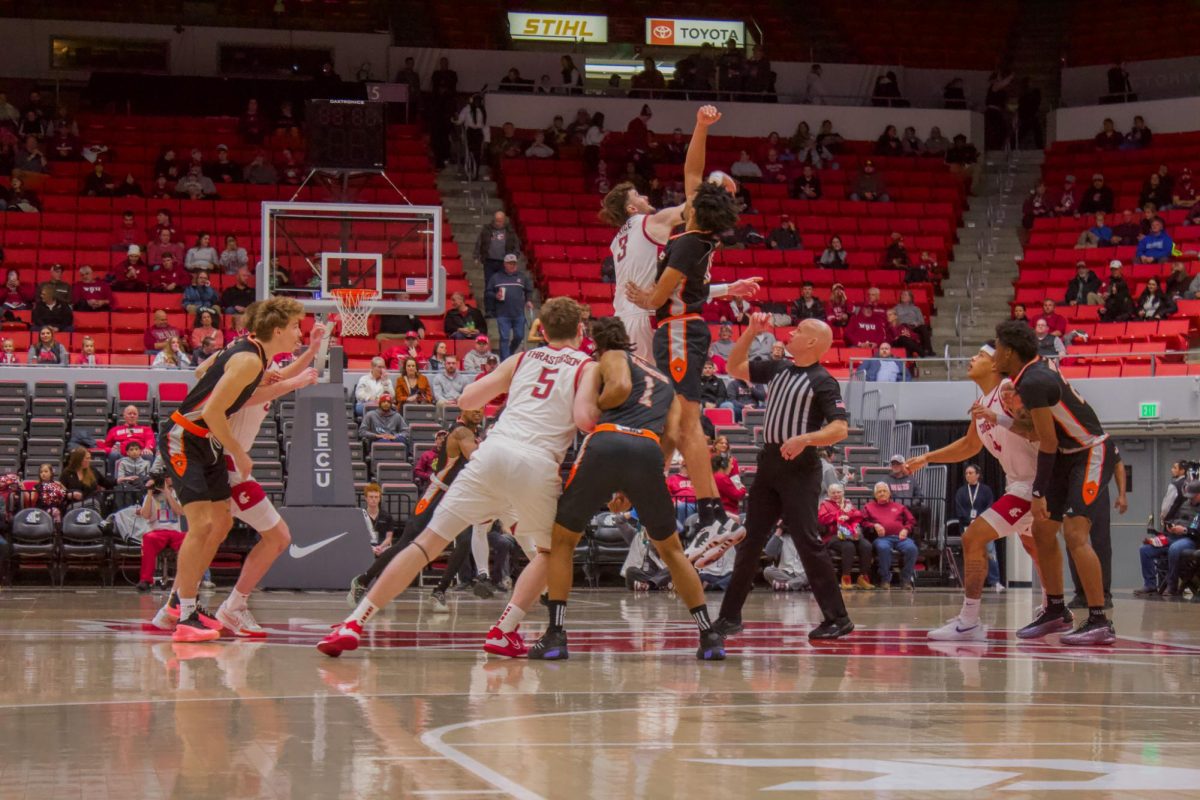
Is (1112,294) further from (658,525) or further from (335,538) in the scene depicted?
(658,525)

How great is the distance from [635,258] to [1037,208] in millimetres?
20267

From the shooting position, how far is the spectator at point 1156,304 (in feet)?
77.2

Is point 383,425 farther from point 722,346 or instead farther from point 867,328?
point 867,328

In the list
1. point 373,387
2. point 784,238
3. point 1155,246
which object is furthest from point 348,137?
point 1155,246

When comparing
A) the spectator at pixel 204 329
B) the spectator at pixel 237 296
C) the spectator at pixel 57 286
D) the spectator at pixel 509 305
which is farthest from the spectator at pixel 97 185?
the spectator at pixel 509 305

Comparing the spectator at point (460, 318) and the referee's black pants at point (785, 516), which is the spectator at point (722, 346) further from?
the referee's black pants at point (785, 516)

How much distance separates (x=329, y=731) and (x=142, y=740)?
635mm

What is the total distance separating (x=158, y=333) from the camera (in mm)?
21062

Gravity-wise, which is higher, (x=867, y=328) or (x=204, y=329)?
(x=867, y=328)

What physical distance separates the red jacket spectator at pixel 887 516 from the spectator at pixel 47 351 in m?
10.2

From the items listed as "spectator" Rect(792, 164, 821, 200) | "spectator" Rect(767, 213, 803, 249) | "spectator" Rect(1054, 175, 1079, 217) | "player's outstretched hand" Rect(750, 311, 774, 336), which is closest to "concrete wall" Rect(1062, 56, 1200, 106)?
"spectator" Rect(1054, 175, 1079, 217)

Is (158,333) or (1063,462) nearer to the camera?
(1063,462)

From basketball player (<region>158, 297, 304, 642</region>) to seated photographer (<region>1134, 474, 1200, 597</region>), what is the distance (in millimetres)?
11608

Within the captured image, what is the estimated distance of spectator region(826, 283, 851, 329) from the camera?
24078 mm
